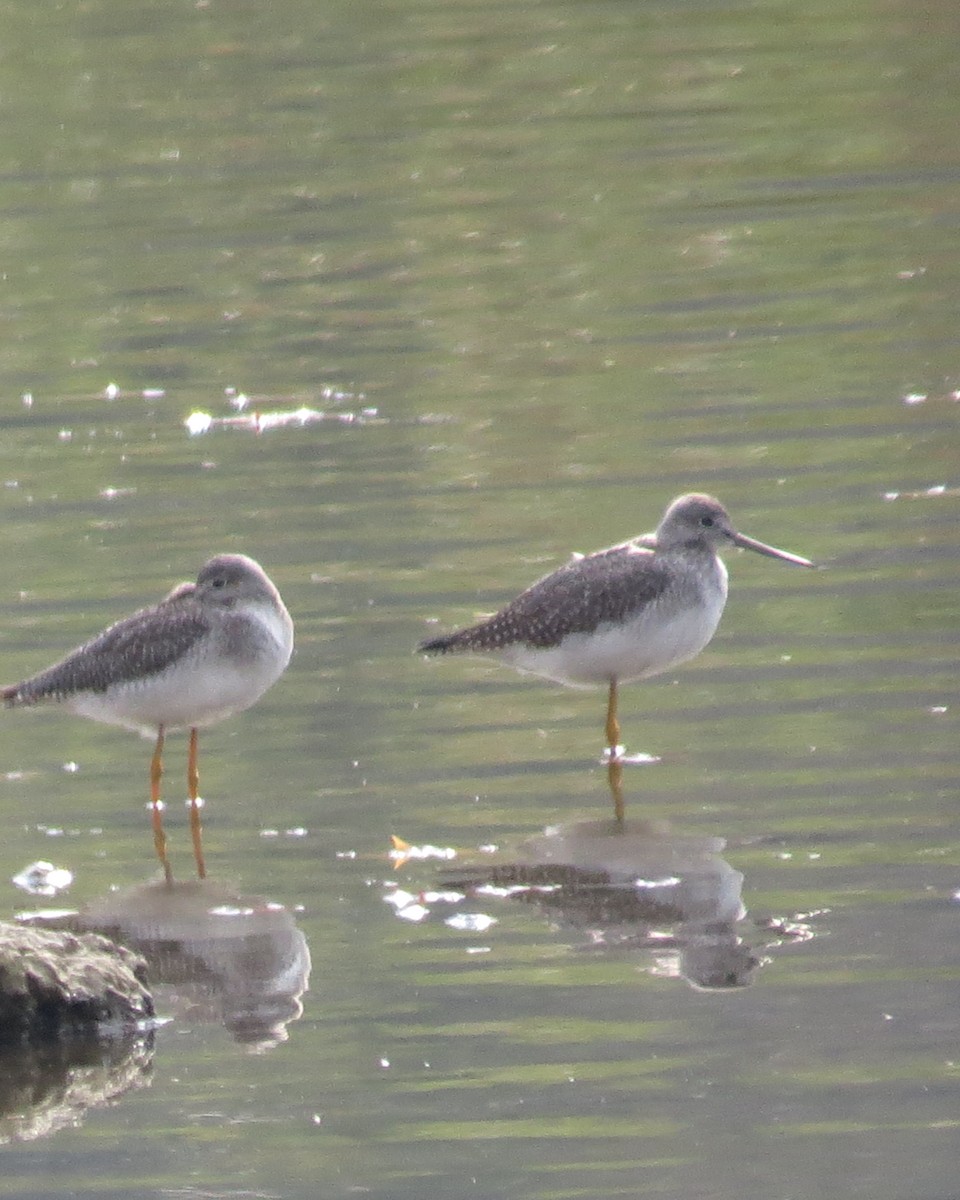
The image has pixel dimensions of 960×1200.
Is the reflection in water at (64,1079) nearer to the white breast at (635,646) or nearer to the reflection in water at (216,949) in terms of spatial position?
the reflection in water at (216,949)

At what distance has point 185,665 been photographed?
35.7 feet

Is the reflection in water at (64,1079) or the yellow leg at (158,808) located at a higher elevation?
the reflection in water at (64,1079)

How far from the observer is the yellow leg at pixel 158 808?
10.2 meters

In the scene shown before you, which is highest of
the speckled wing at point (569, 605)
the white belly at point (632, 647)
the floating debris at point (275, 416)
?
the speckled wing at point (569, 605)

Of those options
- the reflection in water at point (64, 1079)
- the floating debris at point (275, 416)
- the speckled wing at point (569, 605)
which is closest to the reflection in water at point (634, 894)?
the speckled wing at point (569, 605)

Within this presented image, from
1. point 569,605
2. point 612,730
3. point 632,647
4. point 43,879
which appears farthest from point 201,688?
point 632,647

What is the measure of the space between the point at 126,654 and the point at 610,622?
2143mm

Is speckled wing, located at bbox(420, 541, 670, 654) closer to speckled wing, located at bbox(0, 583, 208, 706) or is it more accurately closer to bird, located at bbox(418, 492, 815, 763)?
bird, located at bbox(418, 492, 815, 763)

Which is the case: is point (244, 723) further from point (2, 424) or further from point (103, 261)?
point (103, 261)

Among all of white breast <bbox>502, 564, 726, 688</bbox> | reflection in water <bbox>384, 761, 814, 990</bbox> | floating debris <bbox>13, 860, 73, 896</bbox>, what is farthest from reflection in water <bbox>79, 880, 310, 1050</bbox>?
white breast <bbox>502, 564, 726, 688</bbox>

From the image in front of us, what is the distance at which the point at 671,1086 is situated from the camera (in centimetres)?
777

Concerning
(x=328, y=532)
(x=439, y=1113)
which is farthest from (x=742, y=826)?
(x=328, y=532)

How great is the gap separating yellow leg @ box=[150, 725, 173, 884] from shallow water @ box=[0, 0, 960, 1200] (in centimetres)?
9

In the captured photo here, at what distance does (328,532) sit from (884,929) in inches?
239
